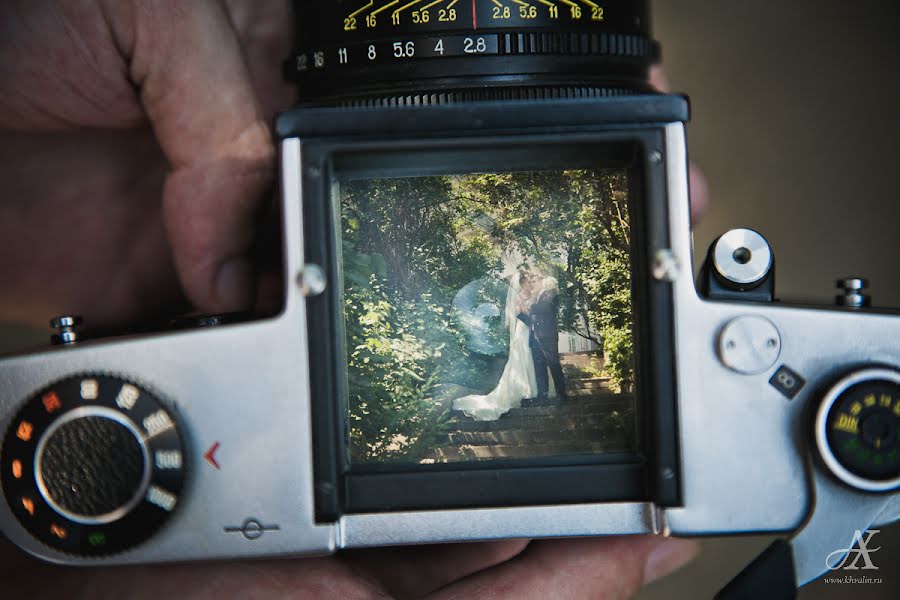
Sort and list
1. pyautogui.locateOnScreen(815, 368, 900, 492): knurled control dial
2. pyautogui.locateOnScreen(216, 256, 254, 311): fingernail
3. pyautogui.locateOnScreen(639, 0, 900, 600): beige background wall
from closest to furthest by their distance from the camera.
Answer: pyautogui.locateOnScreen(815, 368, 900, 492): knurled control dial < pyautogui.locateOnScreen(216, 256, 254, 311): fingernail < pyautogui.locateOnScreen(639, 0, 900, 600): beige background wall

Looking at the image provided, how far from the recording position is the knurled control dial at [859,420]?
0.40m

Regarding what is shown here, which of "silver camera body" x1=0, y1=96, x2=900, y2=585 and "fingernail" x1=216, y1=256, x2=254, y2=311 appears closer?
"silver camera body" x1=0, y1=96, x2=900, y2=585

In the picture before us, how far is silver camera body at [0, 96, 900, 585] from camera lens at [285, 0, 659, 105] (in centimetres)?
2

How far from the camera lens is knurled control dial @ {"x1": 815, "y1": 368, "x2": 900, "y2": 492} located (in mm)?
399

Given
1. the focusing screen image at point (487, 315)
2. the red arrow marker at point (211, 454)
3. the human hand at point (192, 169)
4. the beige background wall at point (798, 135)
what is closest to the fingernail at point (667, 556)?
the human hand at point (192, 169)

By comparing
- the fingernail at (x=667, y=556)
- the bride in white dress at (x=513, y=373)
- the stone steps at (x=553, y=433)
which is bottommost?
the fingernail at (x=667, y=556)

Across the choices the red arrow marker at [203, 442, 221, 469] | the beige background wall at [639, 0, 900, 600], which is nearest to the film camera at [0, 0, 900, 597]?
the red arrow marker at [203, 442, 221, 469]

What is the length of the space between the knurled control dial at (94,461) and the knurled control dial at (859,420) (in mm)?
282

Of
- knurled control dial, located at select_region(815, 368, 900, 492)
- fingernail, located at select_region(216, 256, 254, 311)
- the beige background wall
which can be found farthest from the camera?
the beige background wall

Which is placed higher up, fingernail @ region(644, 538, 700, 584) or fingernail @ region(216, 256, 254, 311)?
fingernail @ region(216, 256, 254, 311)

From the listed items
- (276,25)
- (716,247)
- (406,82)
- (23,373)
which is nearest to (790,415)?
(716,247)

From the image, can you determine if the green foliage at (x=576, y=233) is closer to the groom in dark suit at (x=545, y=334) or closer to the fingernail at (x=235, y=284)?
the groom in dark suit at (x=545, y=334)

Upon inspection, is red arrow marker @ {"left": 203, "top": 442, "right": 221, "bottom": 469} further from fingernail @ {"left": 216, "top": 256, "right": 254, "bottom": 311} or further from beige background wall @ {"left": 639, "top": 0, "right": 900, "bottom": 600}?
beige background wall @ {"left": 639, "top": 0, "right": 900, "bottom": 600}

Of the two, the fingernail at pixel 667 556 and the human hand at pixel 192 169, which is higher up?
the human hand at pixel 192 169
